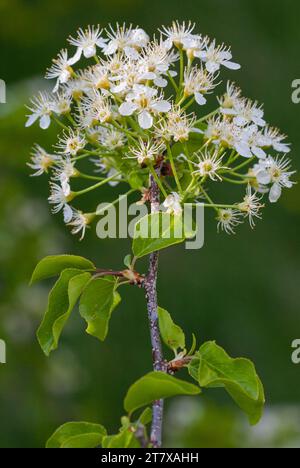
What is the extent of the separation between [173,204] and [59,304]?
273mm

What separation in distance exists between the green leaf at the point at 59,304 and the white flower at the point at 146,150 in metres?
0.23

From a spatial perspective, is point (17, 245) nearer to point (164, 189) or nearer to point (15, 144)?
point (15, 144)

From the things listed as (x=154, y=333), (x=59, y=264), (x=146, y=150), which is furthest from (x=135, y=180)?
(x=154, y=333)

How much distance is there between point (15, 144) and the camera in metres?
3.66

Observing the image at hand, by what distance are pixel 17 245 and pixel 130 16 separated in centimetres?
292

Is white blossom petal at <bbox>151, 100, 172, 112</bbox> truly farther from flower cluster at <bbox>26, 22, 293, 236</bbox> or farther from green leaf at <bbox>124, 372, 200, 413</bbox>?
green leaf at <bbox>124, 372, 200, 413</bbox>

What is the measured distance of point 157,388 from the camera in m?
1.53

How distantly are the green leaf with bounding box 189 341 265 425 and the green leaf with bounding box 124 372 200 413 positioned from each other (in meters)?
0.09

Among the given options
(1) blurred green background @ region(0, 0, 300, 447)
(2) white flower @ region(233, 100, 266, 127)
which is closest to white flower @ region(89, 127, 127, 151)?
(2) white flower @ region(233, 100, 266, 127)

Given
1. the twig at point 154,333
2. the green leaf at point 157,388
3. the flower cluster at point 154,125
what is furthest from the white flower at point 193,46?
the green leaf at point 157,388

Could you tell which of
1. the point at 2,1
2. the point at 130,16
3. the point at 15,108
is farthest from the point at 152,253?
the point at 130,16

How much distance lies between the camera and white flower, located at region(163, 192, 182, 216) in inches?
66.7

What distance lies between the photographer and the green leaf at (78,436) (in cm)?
160

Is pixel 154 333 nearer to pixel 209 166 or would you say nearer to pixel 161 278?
pixel 209 166
